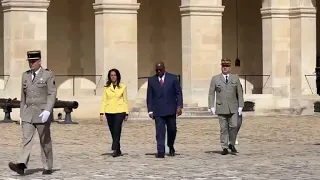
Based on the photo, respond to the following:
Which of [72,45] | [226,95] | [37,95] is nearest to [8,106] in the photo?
[72,45]

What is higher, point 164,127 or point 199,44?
point 199,44

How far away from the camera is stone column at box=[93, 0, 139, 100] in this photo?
3081cm

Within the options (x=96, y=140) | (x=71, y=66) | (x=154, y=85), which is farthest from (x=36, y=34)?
(x=154, y=85)

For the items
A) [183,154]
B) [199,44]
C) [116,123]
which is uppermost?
[199,44]

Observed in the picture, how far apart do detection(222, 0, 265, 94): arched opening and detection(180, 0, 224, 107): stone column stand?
513 cm

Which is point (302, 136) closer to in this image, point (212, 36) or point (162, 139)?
point (162, 139)

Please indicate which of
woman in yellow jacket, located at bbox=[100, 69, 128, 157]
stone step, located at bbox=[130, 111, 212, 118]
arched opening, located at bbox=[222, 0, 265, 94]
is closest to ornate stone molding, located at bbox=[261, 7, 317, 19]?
arched opening, located at bbox=[222, 0, 265, 94]

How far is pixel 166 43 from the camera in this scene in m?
36.0

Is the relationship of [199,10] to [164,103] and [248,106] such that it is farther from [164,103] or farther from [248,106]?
[164,103]

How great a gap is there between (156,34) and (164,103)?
18.0 metres

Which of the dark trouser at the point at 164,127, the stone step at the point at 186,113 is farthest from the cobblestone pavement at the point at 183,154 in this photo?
the stone step at the point at 186,113

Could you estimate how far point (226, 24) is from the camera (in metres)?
37.3

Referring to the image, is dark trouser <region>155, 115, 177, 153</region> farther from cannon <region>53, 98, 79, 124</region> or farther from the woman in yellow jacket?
cannon <region>53, 98, 79, 124</region>

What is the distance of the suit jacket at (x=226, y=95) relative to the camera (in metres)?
18.1
